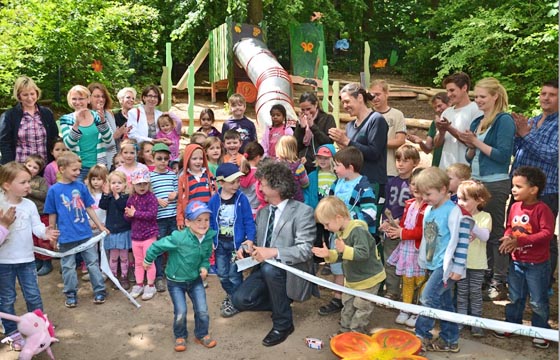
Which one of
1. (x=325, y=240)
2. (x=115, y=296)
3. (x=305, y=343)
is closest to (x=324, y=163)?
(x=325, y=240)

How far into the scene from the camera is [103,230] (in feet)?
20.1

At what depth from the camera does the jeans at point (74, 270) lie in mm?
6074

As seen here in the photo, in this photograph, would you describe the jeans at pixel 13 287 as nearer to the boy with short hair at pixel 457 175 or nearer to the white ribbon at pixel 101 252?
the white ribbon at pixel 101 252

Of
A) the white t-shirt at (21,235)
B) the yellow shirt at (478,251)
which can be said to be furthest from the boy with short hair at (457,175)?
the white t-shirt at (21,235)

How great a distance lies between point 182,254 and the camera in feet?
16.9

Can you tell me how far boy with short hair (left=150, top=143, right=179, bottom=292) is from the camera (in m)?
6.50

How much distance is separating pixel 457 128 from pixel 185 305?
10.0 feet

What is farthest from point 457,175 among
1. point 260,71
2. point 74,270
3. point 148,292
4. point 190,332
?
point 260,71

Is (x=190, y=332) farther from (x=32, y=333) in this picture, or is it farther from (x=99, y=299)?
(x=32, y=333)

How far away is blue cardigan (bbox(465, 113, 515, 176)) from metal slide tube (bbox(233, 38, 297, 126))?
4.55 m

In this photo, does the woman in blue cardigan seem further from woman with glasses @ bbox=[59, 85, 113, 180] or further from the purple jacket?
woman with glasses @ bbox=[59, 85, 113, 180]

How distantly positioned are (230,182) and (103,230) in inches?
52.2

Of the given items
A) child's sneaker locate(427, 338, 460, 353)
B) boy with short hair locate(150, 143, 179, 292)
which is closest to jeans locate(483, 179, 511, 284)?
child's sneaker locate(427, 338, 460, 353)

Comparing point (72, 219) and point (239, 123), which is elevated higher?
point (239, 123)
